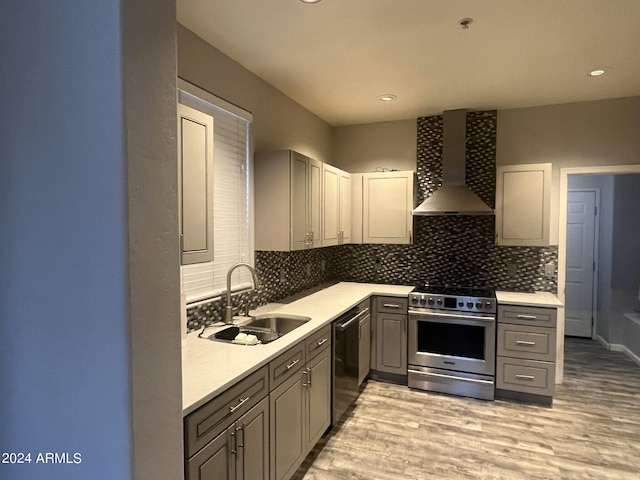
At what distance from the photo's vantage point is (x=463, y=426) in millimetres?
2975

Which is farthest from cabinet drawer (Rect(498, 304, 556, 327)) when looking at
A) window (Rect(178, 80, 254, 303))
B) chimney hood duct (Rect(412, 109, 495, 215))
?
window (Rect(178, 80, 254, 303))

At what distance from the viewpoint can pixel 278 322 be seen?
9.05 feet

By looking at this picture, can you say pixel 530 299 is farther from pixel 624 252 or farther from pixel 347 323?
pixel 624 252

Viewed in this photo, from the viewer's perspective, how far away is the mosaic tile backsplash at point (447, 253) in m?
3.83

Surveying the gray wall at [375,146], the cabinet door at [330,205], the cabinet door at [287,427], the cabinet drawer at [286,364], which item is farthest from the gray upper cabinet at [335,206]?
the cabinet door at [287,427]

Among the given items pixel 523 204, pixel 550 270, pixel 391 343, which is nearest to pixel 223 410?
pixel 391 343

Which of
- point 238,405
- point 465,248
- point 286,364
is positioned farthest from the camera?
point 465,248

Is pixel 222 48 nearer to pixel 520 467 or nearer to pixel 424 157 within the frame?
pixel 424 157

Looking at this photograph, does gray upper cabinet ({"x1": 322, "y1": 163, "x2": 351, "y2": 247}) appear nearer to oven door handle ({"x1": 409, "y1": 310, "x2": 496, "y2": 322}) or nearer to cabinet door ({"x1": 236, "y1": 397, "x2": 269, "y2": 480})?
oven door handle ({"x1": 409, "y1": 310, "x2": 496, "y2": 322})

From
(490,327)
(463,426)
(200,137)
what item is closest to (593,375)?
(490,327)

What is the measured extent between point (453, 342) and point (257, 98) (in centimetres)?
281

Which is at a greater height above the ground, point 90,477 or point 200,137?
point 200,137

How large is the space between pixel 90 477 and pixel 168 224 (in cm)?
63

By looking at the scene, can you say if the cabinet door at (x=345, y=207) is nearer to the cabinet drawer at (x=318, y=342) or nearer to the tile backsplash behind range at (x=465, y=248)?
the tile backsplash behind range at (x=465, y=248)
